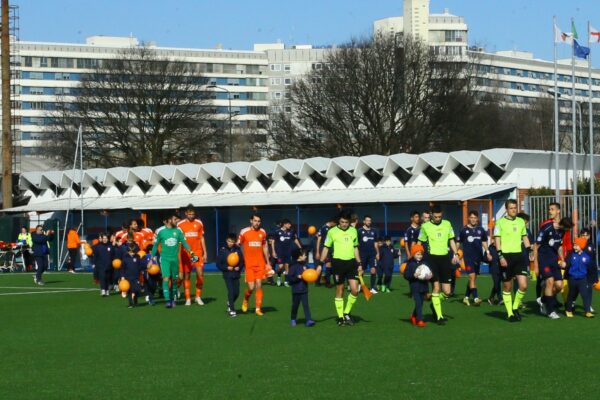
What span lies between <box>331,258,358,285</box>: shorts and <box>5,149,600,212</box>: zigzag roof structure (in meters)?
21.2

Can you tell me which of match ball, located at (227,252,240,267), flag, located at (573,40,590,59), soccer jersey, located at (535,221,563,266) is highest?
flag, located at (573,40,590,59)

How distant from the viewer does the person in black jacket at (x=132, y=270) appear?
78.2ft

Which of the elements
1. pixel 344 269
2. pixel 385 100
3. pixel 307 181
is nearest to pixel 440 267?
pixel 344 269

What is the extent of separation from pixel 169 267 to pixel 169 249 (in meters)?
0.39

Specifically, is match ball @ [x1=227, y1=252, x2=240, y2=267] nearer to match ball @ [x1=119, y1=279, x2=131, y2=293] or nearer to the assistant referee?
the assistant referee

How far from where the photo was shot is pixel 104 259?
27.1 meters

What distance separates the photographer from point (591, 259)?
1948cm

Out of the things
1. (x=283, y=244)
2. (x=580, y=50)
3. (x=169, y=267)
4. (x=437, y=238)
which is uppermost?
(x=580, y=50)

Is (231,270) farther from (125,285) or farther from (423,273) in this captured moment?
(423,273)

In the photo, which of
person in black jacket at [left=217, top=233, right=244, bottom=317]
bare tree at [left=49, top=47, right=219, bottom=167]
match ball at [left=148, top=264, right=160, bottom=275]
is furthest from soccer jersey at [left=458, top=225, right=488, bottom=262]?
bare tree at [left=49, top=47, right=219, bottom=167]

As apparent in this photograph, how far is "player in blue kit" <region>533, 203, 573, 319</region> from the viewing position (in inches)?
749

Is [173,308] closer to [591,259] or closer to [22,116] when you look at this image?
[591,259]

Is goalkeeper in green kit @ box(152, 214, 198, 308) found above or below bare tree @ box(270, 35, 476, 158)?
below

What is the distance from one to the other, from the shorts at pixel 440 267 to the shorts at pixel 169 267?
A: 6404 mm
